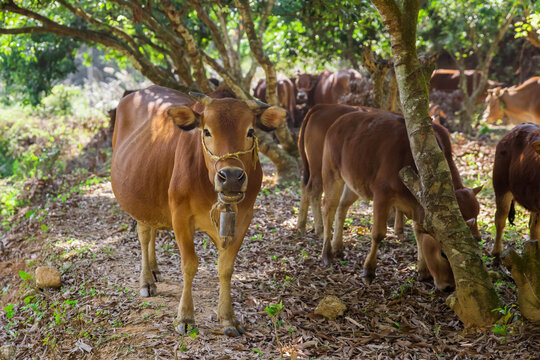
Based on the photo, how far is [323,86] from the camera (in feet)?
57.4

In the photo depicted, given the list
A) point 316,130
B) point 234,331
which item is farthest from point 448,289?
point 316,130

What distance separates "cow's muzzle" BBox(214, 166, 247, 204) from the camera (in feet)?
13.1

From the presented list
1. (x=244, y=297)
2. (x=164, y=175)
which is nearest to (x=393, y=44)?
(x=164, y=175)

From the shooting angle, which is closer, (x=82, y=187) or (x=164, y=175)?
(x=164, y=175)

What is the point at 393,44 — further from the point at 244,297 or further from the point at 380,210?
the point at 244,297

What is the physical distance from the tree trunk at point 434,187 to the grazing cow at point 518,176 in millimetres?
1170

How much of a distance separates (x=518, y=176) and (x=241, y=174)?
3.32 meters

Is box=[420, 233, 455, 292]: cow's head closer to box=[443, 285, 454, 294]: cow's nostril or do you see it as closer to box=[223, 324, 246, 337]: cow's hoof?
box=[443, 285, 454, 294]: cow's nostril

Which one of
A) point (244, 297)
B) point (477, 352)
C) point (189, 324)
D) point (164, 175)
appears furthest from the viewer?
point (244, 297)

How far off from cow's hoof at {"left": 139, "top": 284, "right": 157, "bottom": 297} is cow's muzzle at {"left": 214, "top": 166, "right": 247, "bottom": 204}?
1925 mm

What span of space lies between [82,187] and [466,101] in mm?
10170

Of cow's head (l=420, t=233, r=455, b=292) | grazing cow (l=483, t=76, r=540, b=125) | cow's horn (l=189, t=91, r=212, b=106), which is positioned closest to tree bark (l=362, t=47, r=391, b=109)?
cow's head (l=420, t=233, r=455, b=292)

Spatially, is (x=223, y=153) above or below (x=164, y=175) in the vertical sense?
above

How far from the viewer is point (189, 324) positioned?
463 cm
